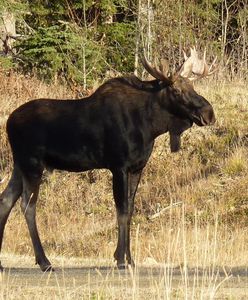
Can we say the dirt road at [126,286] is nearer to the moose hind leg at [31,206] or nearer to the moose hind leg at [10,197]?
the moose hind leg at [31,206]

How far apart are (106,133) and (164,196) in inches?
352

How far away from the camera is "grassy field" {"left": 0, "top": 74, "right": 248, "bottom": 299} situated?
59.0ft

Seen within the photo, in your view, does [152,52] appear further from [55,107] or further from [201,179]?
[55,107]

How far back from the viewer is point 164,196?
21125 mm

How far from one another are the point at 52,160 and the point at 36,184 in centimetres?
35

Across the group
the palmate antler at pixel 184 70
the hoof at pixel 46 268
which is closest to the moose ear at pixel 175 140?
the palmate antler at pixel 184 70

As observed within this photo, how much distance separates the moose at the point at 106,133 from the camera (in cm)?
1225

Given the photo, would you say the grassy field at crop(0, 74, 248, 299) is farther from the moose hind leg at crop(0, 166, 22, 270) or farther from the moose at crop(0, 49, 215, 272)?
the moose hind leg at crop(0, 166, 22, 270)

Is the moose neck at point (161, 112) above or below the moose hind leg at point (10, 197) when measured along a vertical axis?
above

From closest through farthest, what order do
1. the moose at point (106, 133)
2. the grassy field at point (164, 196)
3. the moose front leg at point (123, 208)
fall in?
the moose front leg at point (123, 208) < the moose at point (106, 133) < the grassy field at point (164, 196)

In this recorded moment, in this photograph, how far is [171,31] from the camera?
97.1ft

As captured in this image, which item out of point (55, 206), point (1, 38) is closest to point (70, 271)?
point (55, 206)

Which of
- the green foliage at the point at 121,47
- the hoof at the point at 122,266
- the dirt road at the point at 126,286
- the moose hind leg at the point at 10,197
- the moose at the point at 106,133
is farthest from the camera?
the green foliage at the point at 121,47

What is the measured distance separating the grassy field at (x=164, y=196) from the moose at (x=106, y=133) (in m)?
3.54
